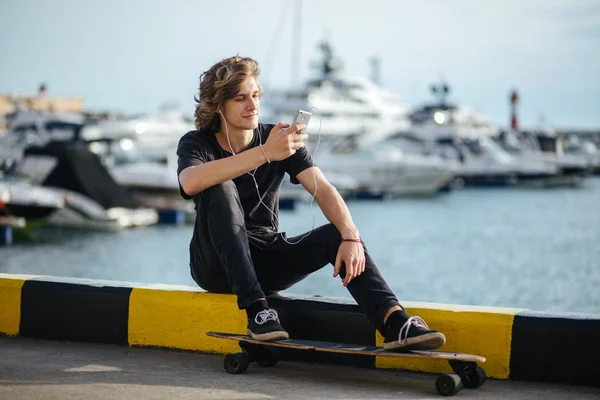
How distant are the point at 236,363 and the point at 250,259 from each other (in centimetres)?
44

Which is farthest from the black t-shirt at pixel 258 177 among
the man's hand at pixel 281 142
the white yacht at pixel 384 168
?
the white yacht at pixel 384 168

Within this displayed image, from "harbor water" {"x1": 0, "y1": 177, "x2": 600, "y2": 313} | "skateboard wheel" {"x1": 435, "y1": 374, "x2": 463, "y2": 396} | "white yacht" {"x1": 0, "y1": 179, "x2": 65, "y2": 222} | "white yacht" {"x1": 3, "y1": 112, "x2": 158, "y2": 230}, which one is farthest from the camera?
"white yacht" {"x1": 3, "y1": 112, "x2": 158, "y2": 230}

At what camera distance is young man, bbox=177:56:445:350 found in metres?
3.91

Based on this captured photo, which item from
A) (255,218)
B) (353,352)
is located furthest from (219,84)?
(353,352)

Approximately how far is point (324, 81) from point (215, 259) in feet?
208

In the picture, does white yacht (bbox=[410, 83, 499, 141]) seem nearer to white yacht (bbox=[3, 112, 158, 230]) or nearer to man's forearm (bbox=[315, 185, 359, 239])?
white yacht (bbox=[3, 112, 158, 230])

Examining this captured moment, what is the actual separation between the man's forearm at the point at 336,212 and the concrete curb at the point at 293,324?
0.40 m

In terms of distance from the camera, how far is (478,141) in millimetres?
58250

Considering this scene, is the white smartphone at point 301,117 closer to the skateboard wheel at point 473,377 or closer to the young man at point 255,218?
the young man at point 255,218

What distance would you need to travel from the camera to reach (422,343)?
145 inches

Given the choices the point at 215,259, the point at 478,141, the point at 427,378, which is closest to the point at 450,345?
the point at 427,378

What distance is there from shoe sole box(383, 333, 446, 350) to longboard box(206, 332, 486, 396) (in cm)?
2

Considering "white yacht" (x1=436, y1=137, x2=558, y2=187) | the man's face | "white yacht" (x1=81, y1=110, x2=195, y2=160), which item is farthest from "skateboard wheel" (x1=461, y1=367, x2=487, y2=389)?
"white yacht" (x1=436, y1=137, x2=558, y2=187)

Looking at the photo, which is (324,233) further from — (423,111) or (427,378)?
(423,111)
